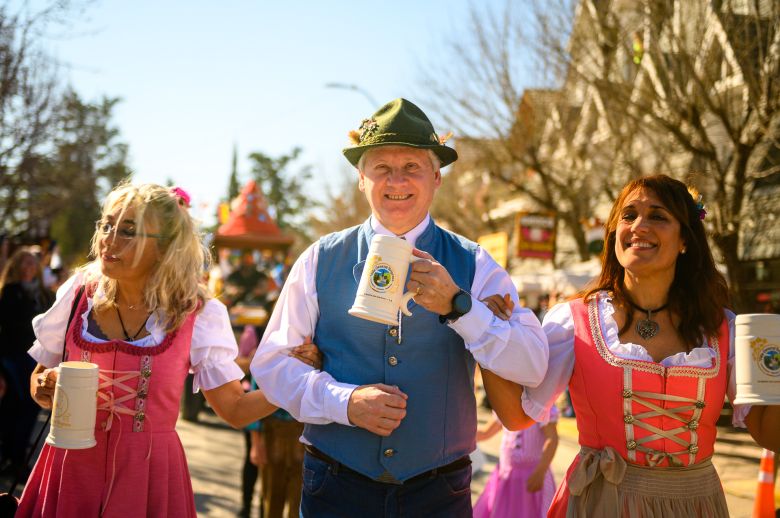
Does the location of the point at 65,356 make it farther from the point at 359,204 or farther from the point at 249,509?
the point at 359,204

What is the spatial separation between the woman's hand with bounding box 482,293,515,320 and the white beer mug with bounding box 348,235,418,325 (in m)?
0.39

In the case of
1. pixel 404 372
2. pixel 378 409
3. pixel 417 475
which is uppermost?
pixel 404 372

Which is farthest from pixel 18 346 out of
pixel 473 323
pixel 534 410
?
pixel 473 323

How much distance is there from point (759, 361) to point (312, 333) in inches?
59.5

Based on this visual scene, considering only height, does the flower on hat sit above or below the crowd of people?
above

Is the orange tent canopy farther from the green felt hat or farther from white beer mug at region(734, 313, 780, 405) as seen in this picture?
white beer mug at region(734, 313, 780, 405)

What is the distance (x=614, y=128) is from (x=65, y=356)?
41.2 ft

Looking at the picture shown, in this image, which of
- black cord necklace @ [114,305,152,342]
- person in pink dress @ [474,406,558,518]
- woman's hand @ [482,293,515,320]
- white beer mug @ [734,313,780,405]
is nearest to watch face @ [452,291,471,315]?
woman's hand @ [482,293,515,320]

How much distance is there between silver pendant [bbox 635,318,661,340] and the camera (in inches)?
113

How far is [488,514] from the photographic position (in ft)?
16.7

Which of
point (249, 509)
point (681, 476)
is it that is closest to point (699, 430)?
point (681, 476)

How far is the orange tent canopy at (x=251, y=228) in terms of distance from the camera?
13477mm

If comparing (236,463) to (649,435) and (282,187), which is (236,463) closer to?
(649,435)

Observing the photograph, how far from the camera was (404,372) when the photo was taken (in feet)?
8.76
